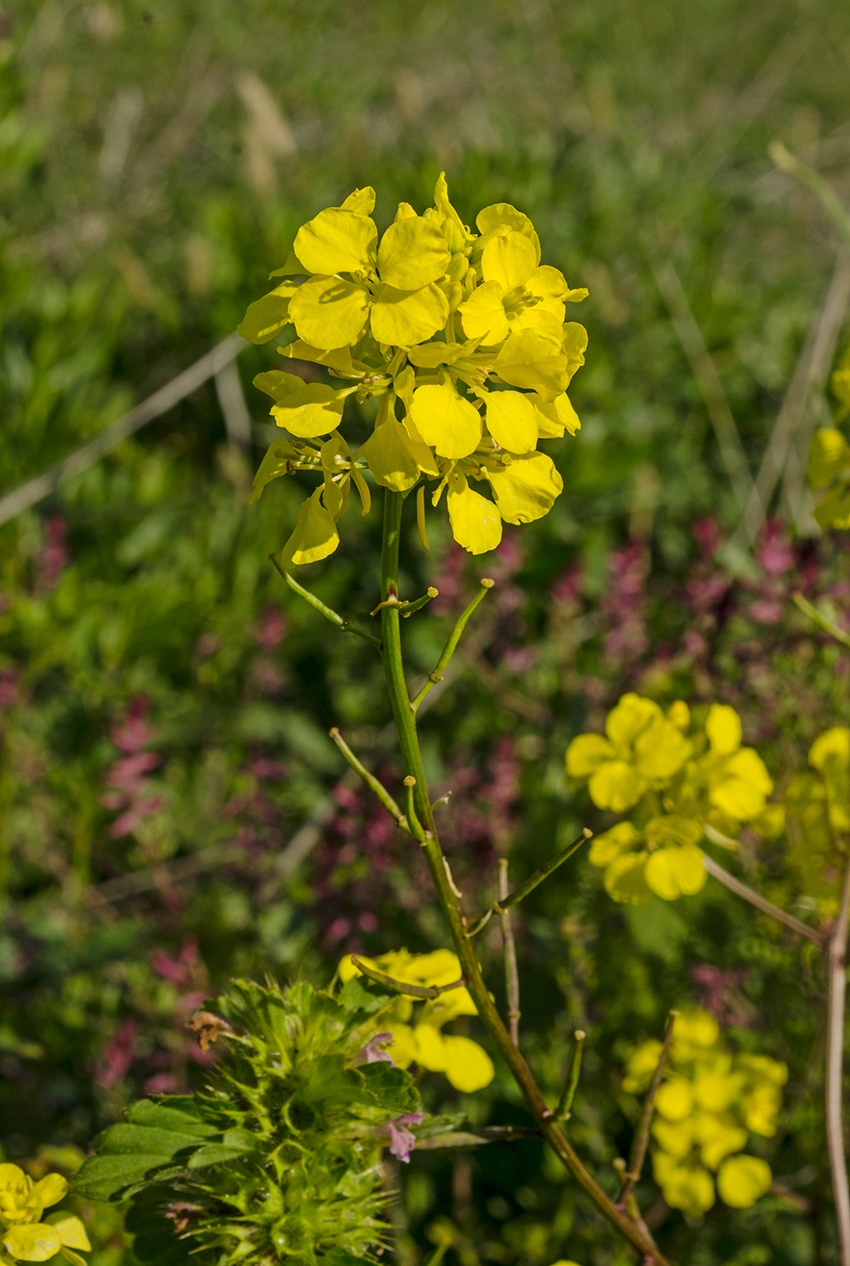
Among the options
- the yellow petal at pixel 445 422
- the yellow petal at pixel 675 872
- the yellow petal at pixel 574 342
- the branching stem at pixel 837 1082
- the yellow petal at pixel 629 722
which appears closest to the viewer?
the yellow petal at pixel 445 422

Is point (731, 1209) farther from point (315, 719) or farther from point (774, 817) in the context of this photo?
point (315, 719)

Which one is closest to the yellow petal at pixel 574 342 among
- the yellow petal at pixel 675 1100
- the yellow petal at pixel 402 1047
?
the yellow petal at pixel 402 1047

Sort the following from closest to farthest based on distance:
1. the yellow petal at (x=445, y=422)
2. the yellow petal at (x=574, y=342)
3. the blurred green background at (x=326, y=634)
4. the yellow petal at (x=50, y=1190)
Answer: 1. the yellow petal at (x=445, y=422)
2. the yellow petal at (x=574, y=342)
3. the yellow petal at (x=50, y=1190)
4. the blurred green background at (x=326, y=634)

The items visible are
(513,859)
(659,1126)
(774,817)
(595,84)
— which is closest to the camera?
(774,817)

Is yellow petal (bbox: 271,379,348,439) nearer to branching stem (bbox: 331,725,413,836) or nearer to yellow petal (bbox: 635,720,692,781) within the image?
branching stem (bbox: 331,725,413,836)

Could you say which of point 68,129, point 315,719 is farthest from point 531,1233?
point 68,129

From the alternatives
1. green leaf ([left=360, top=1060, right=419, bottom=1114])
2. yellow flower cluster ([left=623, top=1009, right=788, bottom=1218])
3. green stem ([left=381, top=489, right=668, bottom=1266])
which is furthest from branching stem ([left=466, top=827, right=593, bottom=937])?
yellow flower cluster ([left=623, top=1009, right=788, bottom=1218])

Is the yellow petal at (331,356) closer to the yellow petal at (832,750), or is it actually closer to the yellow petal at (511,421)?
the yellow petal at (511,421)
